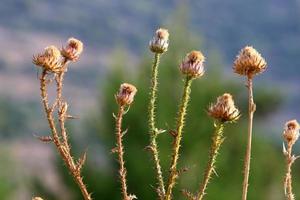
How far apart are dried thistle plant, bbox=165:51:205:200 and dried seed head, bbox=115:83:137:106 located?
111 millimetres

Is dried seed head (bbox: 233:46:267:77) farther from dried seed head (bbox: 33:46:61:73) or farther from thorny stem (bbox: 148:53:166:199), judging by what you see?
dried seed head (bbox: 33:46:61:73)

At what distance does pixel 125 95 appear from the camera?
1741 mm

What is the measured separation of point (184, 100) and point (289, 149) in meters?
0.24

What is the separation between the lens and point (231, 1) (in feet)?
304

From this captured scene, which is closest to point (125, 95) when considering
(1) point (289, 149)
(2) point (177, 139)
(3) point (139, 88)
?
(2) point (177, 139)

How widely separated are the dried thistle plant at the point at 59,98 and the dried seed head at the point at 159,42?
15 centimetres

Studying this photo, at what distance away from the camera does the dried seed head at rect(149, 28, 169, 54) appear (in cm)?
182

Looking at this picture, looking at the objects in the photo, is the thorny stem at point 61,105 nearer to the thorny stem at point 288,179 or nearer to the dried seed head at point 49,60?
the dried seed head at point 49,60

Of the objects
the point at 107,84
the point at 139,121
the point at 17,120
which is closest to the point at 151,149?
the point at 139,121

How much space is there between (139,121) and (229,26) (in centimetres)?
6740

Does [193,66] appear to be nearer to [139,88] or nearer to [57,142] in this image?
[57,142]

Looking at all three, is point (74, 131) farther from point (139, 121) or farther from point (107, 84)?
point (139, 121)

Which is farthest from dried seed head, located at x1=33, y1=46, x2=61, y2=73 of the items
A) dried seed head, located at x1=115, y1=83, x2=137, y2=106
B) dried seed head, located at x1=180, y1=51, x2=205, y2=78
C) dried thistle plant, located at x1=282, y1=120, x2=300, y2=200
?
dried thistle plant, located at x1=282, y1=120, x2=300, y2=200

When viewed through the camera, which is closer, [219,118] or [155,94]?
[219,118]
